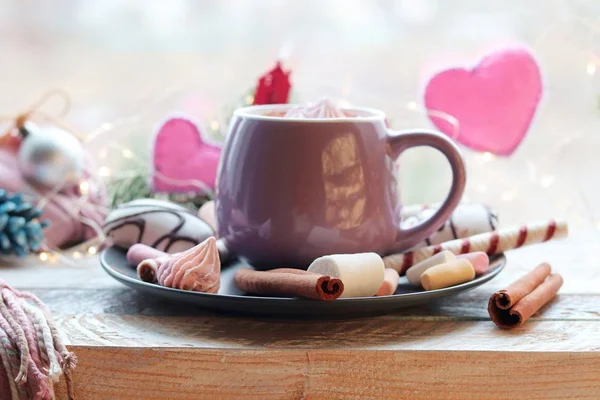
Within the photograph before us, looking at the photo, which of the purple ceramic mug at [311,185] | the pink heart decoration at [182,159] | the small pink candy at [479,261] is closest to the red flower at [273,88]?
the pink heart decoration at [182,159]

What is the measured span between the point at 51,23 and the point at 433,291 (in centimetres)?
82

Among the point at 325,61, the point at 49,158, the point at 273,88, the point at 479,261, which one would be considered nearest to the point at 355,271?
the point at 479,261

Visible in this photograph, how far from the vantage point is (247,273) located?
661 millimetres

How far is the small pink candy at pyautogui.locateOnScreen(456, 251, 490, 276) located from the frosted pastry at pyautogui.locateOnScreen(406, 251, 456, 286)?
19 mm

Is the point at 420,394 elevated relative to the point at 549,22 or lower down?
lower down

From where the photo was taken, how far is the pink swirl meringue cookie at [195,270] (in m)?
0.64

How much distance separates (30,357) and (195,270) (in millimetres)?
142

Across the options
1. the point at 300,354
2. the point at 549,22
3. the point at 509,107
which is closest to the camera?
the point at 300,354

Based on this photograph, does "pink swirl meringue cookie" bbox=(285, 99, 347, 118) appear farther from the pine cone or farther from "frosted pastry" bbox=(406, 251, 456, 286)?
the pine cone

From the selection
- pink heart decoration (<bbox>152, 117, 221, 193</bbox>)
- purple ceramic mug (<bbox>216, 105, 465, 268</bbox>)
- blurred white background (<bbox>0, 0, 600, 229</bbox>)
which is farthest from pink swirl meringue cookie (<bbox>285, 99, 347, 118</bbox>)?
blurred white background (<bbox>0, 0, 600, 229</bbox>)

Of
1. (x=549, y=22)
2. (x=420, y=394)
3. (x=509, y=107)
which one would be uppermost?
(x=549, y=22)

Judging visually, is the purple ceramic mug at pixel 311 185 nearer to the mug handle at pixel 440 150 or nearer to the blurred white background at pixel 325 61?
the mug handle at pixel 440 150

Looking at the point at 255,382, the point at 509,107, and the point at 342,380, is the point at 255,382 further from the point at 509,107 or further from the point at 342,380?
the point at 509,107

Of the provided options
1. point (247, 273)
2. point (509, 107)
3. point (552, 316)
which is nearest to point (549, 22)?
point (509, 107)
